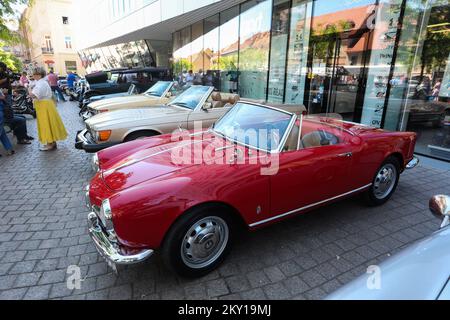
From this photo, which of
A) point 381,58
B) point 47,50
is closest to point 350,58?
point 381,58

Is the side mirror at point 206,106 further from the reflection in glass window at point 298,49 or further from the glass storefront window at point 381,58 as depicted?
the reflection in glass window at point 298,49

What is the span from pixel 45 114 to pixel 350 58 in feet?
28.4

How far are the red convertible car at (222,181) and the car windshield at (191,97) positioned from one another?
2194 mm

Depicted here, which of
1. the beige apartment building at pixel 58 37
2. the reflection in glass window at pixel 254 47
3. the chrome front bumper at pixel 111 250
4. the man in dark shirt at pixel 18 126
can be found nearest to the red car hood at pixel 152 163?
the chrome front bumper at pixel 111 250

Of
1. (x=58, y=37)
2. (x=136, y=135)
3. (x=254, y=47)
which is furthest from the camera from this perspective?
(x=58, y=37)

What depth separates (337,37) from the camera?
30.1ft

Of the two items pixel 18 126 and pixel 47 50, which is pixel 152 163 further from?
pixel 47 50

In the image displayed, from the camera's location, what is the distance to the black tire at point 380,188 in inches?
153

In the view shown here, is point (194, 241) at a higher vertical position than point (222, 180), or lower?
lower

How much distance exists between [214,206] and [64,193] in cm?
322

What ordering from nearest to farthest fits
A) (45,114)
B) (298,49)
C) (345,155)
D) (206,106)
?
(345,155)
(206,106)
(45,114)
(298,49)

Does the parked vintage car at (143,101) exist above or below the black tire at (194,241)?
above

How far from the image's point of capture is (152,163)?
2898mm

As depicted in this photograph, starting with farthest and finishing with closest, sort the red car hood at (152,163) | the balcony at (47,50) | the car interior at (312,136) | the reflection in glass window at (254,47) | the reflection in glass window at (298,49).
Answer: the balcony at (47,50), the reflection in glass window at (254,47), the reflection in glass window at (298,49), the car interior at (312,136), the red car hood at (152,163)
